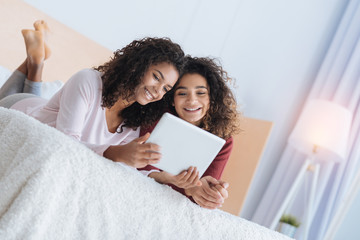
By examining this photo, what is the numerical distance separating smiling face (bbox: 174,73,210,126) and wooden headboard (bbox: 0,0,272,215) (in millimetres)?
1025

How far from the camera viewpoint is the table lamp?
220 cm

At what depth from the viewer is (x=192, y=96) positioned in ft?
4.33

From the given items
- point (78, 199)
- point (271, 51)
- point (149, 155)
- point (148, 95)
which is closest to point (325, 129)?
point (271, 51)

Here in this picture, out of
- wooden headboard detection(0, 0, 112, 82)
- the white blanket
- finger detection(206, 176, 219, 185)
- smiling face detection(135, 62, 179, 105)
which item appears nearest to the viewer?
the white blanket

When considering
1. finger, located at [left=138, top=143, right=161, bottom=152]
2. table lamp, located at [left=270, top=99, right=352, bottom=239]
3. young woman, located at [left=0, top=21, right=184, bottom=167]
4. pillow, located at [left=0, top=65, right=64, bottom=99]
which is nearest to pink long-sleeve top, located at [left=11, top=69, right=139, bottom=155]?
young woman, located at [left=0, top=21, right=184, bottom=167]

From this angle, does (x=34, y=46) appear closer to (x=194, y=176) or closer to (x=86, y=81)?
(x=86, y=81)

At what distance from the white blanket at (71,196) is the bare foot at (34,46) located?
85 centimetres

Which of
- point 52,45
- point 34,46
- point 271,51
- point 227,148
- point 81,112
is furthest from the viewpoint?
point 271,51

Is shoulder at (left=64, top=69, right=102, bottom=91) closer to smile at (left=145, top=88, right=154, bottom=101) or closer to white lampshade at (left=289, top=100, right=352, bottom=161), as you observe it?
smile at (left=145, top=88, right=154, bottom=101)

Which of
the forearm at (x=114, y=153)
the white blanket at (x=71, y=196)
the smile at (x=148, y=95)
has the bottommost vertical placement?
the white blanket at (x=71, y=196)

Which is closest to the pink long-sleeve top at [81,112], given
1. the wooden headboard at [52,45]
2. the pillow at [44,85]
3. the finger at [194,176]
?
the finger at [194,176]

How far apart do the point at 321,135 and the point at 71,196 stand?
180 cm

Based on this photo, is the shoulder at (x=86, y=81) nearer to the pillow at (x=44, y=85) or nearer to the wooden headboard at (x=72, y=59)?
the pillow at (x=44, y=85)

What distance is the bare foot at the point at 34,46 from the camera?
62.9 inches
